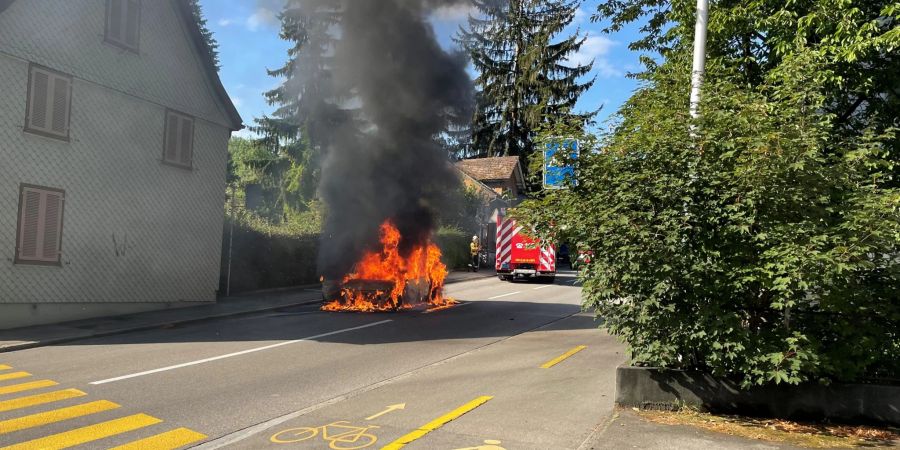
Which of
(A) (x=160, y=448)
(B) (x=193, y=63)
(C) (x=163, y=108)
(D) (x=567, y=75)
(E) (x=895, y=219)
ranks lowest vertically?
(A) (x=160, y=448)

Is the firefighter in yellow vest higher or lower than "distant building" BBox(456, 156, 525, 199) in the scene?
lower

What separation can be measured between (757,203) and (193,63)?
14.0m

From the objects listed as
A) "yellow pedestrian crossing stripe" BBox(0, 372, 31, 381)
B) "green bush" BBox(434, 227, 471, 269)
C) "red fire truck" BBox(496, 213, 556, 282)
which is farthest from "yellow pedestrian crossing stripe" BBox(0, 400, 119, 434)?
"green bush" BBox(434, 227, 471, 269)

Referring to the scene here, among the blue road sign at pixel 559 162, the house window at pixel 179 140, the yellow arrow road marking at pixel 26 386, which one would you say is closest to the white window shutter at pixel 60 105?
the house window at pixel 179 140

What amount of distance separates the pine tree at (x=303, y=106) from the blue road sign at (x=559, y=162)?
1127cm

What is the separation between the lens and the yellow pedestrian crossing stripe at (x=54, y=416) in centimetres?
526

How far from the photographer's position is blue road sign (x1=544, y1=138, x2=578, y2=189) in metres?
6.52

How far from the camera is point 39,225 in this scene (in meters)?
11.8

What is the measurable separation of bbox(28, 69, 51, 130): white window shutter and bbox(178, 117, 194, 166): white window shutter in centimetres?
326

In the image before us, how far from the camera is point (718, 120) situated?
5.89m

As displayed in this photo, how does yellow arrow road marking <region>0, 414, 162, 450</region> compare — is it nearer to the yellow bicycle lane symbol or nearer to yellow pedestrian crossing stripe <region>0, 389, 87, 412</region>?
yellow pedestrian crossing stripe <region>0, 389, 87, 412</region>

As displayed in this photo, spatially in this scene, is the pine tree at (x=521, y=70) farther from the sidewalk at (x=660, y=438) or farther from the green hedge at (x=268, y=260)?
the sidewalk at (x=660, y=438)

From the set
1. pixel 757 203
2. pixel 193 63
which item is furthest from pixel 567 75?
pixel 757 203

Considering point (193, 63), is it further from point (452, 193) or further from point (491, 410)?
point (491, 410)
